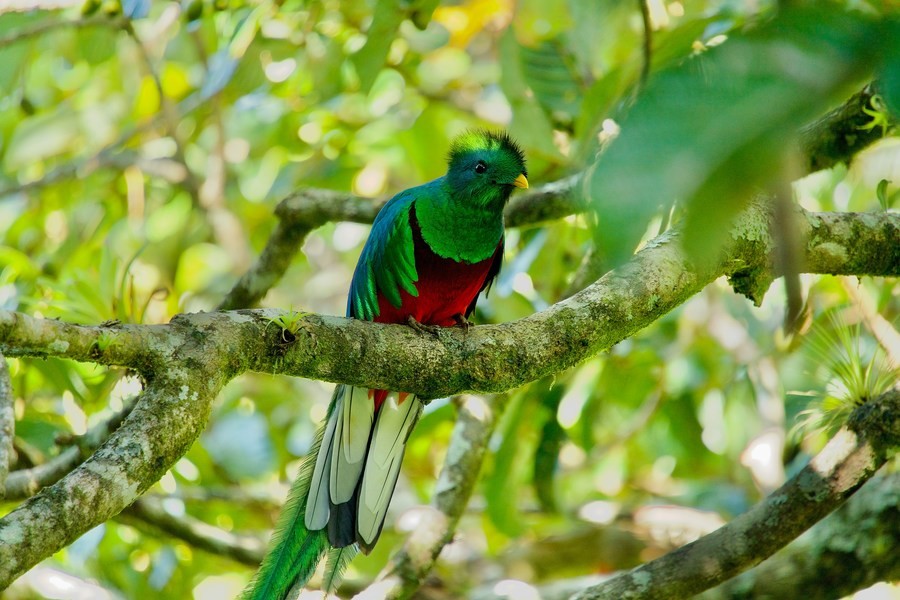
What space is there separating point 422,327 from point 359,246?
122 inches

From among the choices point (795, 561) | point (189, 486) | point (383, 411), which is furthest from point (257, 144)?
point (795, 561)

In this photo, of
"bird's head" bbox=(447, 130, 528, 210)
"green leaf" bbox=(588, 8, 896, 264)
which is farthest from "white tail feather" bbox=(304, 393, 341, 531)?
"green leaf" bbox=(588, 8, 896, 264)

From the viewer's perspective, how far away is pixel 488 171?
3.71 meters

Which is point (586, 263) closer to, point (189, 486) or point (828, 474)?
point (828, 474)

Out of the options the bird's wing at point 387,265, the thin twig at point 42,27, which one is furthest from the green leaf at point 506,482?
the thin twig at point 42,27

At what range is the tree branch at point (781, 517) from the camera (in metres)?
2.65

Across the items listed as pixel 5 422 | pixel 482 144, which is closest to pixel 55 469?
pixel 5 422

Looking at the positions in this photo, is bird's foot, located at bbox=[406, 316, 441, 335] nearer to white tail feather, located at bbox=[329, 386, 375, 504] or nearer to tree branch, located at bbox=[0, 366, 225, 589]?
white tail feather, located at bbox=[329, 386, 375, 504]

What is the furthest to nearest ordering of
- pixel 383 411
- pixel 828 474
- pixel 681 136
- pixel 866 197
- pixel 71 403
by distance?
pixel 866 197 < pixel 71 403 < pixel 383 411 < pixel 828 474 < pixel 681 136

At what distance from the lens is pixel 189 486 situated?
4.41 m

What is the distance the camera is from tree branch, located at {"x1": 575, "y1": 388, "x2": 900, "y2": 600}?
2.65 m

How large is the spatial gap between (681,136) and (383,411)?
9.49ft

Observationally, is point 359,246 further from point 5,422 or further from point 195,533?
point 5,422

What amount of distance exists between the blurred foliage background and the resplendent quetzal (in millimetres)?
419
